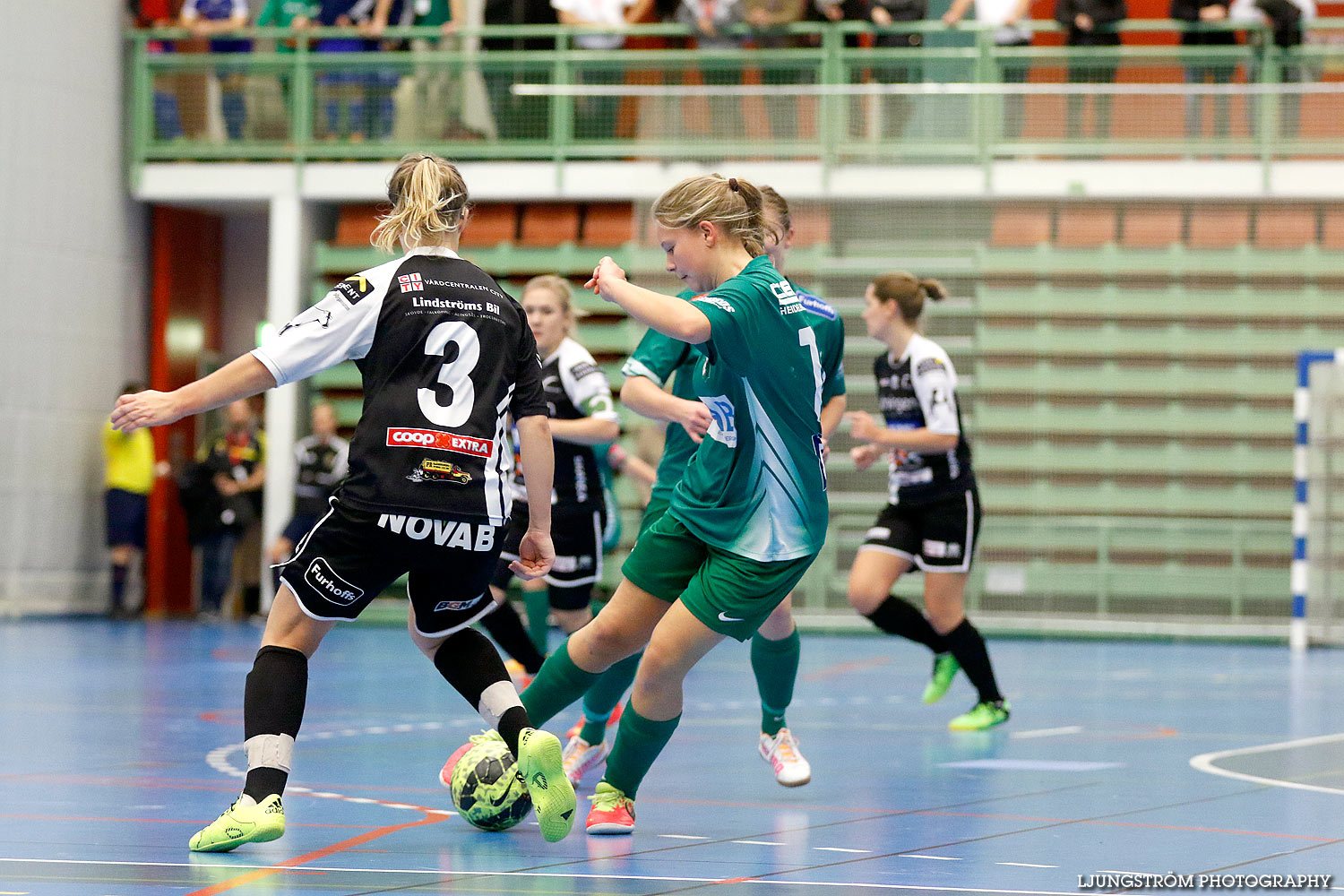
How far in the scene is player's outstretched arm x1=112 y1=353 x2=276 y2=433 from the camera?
4109 millimetres

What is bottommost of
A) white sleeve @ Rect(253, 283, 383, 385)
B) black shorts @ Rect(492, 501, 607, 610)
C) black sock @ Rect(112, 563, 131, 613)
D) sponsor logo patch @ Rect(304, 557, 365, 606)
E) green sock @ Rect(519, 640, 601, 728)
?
black sock @ Rect(112, 563, 131, 613)

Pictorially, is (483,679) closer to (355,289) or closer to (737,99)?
(355,289)

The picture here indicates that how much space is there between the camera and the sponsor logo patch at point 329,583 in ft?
14.4

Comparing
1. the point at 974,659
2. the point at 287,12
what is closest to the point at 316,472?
the point at 287,12

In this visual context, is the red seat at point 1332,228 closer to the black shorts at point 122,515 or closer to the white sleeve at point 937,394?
the white sleeve at point 937,394

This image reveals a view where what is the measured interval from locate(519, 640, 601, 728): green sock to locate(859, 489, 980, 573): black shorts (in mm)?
3107

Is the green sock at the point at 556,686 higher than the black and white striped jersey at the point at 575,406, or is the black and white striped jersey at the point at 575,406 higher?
the black and white striped jersey at the point at 575,406

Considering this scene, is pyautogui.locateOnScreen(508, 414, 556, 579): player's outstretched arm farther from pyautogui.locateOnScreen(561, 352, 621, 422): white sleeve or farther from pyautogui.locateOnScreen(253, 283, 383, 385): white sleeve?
pyautogui.locateOnScreen(561, 352, 621, 422): white sleeve

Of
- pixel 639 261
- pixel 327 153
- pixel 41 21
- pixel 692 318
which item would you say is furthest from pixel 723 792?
pixel 41 21

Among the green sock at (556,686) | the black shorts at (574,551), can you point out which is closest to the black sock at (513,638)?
the black shorts at (574,551)

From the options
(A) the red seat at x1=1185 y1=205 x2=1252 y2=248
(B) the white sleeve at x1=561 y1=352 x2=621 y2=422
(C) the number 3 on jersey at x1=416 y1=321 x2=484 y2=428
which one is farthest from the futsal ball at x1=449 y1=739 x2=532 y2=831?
(A) the red seat at x1=1185 y1=205 x2=1252 y2=248

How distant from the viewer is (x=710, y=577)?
4.60 metres

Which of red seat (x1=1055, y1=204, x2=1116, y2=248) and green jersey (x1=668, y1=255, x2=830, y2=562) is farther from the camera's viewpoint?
red seat (x1=1055, y1=204, x2=1116, y2=248)

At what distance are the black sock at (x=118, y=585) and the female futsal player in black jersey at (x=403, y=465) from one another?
496 inches
